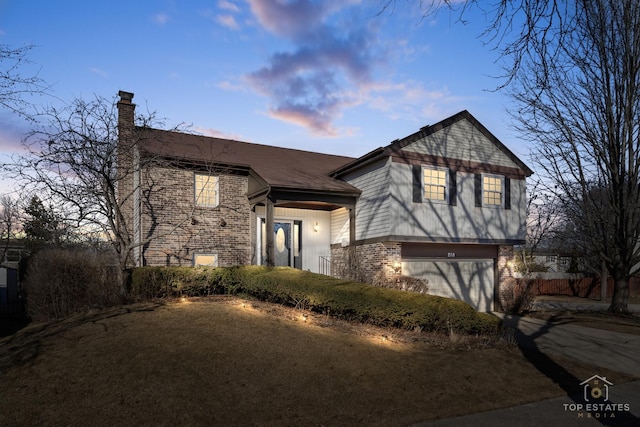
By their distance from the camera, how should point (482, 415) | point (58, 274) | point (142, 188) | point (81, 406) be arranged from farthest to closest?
point (142, 188) → point (58, 274) → point (482, 415) → point (81, 406)

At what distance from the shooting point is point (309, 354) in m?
7.53

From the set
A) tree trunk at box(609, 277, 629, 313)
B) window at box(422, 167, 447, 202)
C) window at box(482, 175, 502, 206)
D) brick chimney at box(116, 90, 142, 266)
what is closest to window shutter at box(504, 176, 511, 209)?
window at box(482, 175, 502, 206)

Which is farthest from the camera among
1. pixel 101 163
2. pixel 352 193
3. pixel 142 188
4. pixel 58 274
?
pixel 352 193

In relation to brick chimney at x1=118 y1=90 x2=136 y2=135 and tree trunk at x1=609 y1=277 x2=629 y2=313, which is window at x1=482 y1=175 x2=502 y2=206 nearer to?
tree trunk at x1=609 y1=277 x2=629 y2=313

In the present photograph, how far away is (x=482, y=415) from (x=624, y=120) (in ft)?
40.5

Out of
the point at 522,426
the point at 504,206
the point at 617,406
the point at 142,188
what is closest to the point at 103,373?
the point at 522,426

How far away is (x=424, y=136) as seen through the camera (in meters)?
16.0

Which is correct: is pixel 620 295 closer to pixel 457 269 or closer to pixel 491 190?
pixel 457 269

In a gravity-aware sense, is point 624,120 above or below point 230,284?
above

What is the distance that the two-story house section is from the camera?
1532 centimetres

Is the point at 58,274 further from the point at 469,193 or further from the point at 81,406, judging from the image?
the point at 469,193

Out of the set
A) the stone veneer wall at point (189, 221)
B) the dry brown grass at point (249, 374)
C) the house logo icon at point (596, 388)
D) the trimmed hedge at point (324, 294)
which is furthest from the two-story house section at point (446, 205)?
the house logo icon at point (596, 388)

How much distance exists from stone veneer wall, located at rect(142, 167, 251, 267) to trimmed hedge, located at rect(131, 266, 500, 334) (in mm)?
2577

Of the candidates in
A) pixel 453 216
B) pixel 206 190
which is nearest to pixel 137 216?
pixel 206 190
